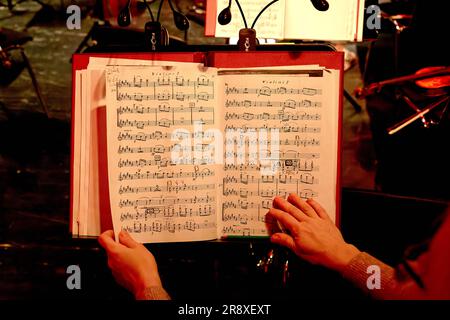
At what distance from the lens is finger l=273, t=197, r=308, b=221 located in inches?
Result: 59.2

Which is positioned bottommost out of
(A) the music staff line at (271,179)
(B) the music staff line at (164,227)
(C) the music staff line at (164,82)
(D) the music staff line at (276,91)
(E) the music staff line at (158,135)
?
(B) the music staff line at (164,227)

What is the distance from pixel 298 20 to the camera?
1.87m

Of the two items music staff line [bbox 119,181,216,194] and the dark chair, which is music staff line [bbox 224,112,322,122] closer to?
music staff line [bbox 119,181,216,194]

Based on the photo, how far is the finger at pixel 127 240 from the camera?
1.47m

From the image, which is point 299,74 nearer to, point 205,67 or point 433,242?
point 205,67

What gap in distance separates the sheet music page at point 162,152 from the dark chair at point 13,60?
1.99 m

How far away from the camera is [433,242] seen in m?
0.89

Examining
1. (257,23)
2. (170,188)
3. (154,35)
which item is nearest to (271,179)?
(170,188)

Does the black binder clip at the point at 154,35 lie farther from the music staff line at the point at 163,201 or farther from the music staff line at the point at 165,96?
the music staff line at the point at 163,201

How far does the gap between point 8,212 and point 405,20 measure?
3.00 meters

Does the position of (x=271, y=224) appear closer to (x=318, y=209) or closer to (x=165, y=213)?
(x=318, y=209)

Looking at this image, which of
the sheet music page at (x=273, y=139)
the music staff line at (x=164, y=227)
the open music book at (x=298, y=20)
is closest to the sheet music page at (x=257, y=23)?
the open music book at (x=298, y=20)
